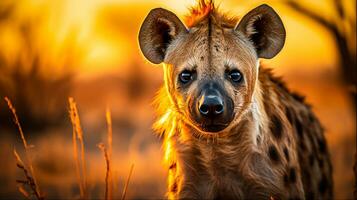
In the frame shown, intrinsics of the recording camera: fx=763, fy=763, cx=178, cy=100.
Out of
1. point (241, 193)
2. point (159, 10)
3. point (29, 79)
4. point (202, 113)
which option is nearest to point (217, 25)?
point (159, 10)

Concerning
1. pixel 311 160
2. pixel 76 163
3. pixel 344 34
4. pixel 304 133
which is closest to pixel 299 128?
pixel 304 133

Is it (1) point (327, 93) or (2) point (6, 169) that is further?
(1) point (327, 93)

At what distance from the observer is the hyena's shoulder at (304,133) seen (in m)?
4.55

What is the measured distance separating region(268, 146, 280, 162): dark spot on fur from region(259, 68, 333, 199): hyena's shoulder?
23cm

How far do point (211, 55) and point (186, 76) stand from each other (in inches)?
7.2

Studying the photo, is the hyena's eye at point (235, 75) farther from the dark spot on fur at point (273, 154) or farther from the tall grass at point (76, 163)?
the tall grass at point (76, 163)

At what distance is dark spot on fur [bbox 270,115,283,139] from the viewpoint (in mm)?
4379

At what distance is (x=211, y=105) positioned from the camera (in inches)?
149

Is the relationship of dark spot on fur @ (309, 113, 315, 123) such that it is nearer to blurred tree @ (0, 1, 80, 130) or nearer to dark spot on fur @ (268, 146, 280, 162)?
dark spot on fur @ (268, 146, 280, 162)

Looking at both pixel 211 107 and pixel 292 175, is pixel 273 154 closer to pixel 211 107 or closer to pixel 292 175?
pixel 292 175

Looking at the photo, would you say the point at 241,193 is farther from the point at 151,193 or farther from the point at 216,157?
the point at 151,193

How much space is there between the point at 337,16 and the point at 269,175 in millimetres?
3610

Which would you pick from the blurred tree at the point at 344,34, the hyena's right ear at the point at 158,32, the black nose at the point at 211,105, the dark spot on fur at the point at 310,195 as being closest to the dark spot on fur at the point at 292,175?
the dark spot on fur at the point at 310,195

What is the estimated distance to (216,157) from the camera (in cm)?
421
